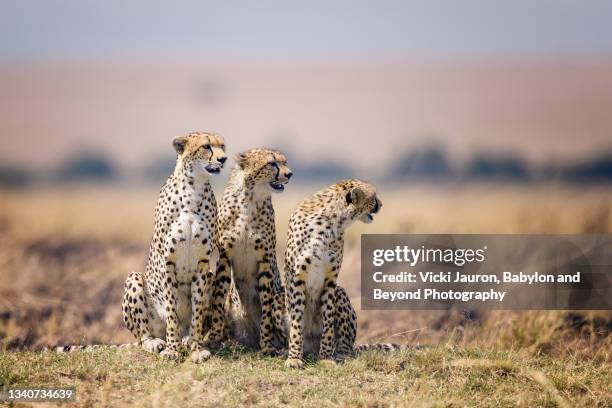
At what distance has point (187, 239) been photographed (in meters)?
6.35

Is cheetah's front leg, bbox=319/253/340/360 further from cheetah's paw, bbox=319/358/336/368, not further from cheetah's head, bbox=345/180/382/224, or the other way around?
cheetah's head, bbox=345/180/382/224

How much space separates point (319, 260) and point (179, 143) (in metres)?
1.22

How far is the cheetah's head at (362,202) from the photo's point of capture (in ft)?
21.4

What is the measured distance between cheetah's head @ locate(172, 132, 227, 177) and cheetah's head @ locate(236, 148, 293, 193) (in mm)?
258

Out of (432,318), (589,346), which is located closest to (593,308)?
(589,346)

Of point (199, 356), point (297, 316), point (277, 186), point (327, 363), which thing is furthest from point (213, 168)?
point (327, 363)

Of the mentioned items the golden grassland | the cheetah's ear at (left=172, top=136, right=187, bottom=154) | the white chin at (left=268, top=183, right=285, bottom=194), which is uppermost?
the cheetah's ear at (left=172, top=136, right=187, bottom=154)

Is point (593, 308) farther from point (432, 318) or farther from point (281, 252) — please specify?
point (281, 252)

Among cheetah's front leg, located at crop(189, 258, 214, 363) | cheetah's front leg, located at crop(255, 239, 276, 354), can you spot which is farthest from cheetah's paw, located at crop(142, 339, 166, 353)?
cheetah's front leg, located at crop(255, 239, 276, 354)

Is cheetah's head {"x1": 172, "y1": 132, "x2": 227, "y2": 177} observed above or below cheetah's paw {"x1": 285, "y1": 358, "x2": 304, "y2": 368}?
above

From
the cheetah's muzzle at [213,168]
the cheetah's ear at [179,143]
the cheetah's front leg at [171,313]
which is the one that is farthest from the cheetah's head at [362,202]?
the cheetah's front leg at [171,313]

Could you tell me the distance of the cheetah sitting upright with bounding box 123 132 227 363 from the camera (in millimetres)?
6348

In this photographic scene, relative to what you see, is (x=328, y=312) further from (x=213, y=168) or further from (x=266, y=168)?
(x=213, y=168)

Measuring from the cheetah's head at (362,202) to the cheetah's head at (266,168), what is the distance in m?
0.44
